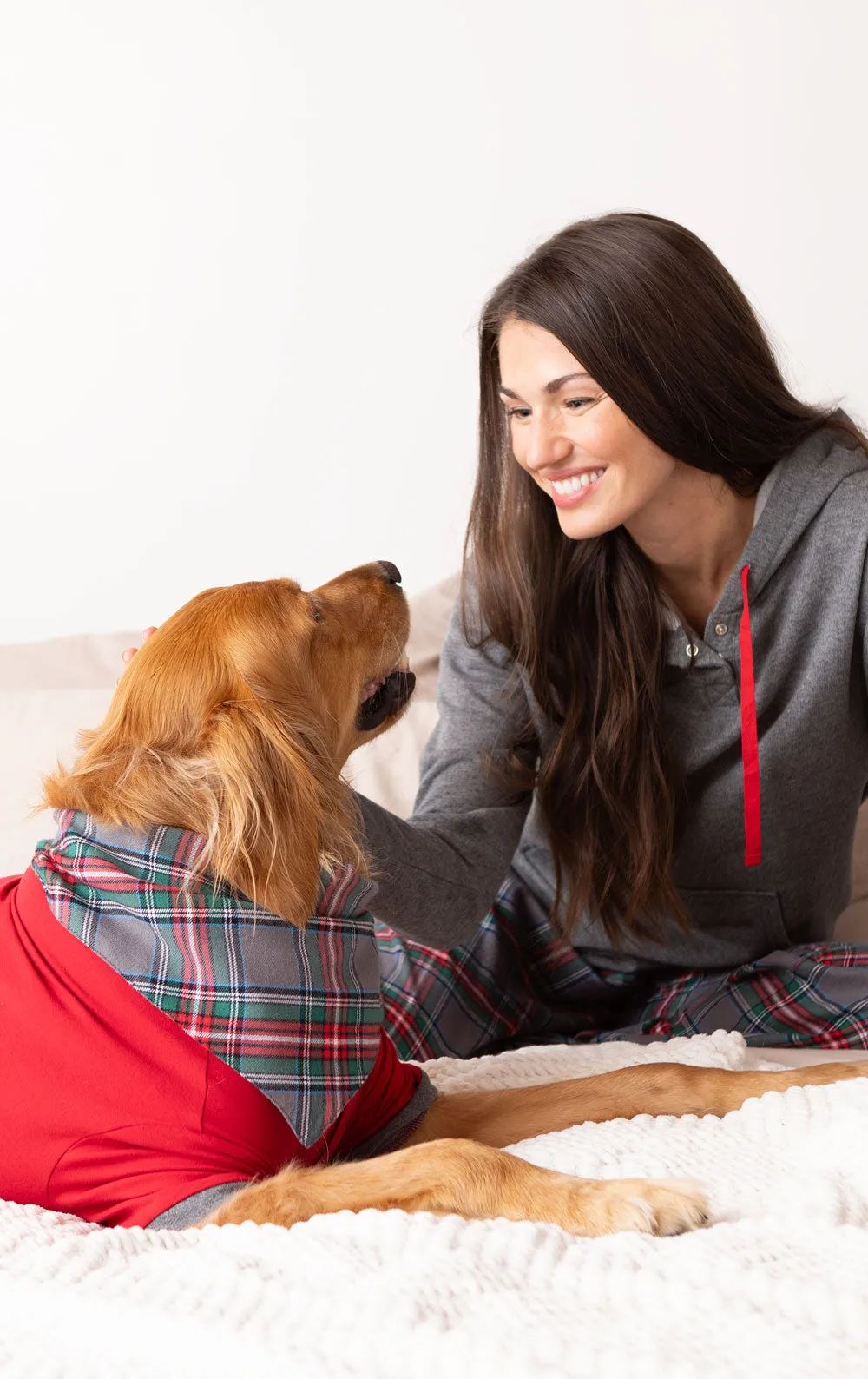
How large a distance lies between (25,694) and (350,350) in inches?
50.7

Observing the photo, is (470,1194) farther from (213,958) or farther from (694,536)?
(694,536)

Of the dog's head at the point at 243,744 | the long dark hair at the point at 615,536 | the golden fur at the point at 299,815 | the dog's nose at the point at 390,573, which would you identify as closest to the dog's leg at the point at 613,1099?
the golden fur at the point at 299,815

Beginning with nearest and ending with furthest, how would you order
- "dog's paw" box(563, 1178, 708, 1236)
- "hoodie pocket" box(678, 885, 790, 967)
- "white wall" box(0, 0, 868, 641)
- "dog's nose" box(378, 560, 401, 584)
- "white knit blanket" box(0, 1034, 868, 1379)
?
1. "white knit blanket" box(0, 1034, 868, 1379)
2. "dog's paw" box(563, 1178, 708, 1236)
3. "dog's nose" box(378, 560, 401, 584)
4. "hoodie pocket" box(678, 885, 790, 967)
5. "white wall" box(0, 0, 868, 641)

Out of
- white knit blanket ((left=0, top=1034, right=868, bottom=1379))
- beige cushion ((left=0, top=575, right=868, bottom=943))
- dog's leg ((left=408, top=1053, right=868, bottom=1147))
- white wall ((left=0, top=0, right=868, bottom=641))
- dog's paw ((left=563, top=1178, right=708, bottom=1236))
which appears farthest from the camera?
white wall ((left=0, top=0, right=868, bottom=641))

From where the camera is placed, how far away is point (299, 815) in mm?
1449

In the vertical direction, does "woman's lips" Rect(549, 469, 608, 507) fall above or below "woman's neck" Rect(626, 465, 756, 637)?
above

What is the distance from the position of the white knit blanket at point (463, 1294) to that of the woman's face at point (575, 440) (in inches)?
36.9

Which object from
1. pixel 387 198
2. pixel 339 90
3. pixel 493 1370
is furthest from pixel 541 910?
pixel 339 90

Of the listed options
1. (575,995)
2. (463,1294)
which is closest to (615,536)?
(575,995)

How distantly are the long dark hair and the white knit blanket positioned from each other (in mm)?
826

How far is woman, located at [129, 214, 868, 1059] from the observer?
1.84 m

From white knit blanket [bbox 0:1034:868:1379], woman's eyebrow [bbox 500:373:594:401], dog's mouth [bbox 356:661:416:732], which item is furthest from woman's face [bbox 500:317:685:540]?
white knit blanket [bbox 0:1034:868:1379]

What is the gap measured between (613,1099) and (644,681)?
69 cm

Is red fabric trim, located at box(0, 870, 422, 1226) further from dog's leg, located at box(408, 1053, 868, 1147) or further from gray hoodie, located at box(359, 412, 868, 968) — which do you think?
gray hoodie, located at box(359, 412, 868, 968)
